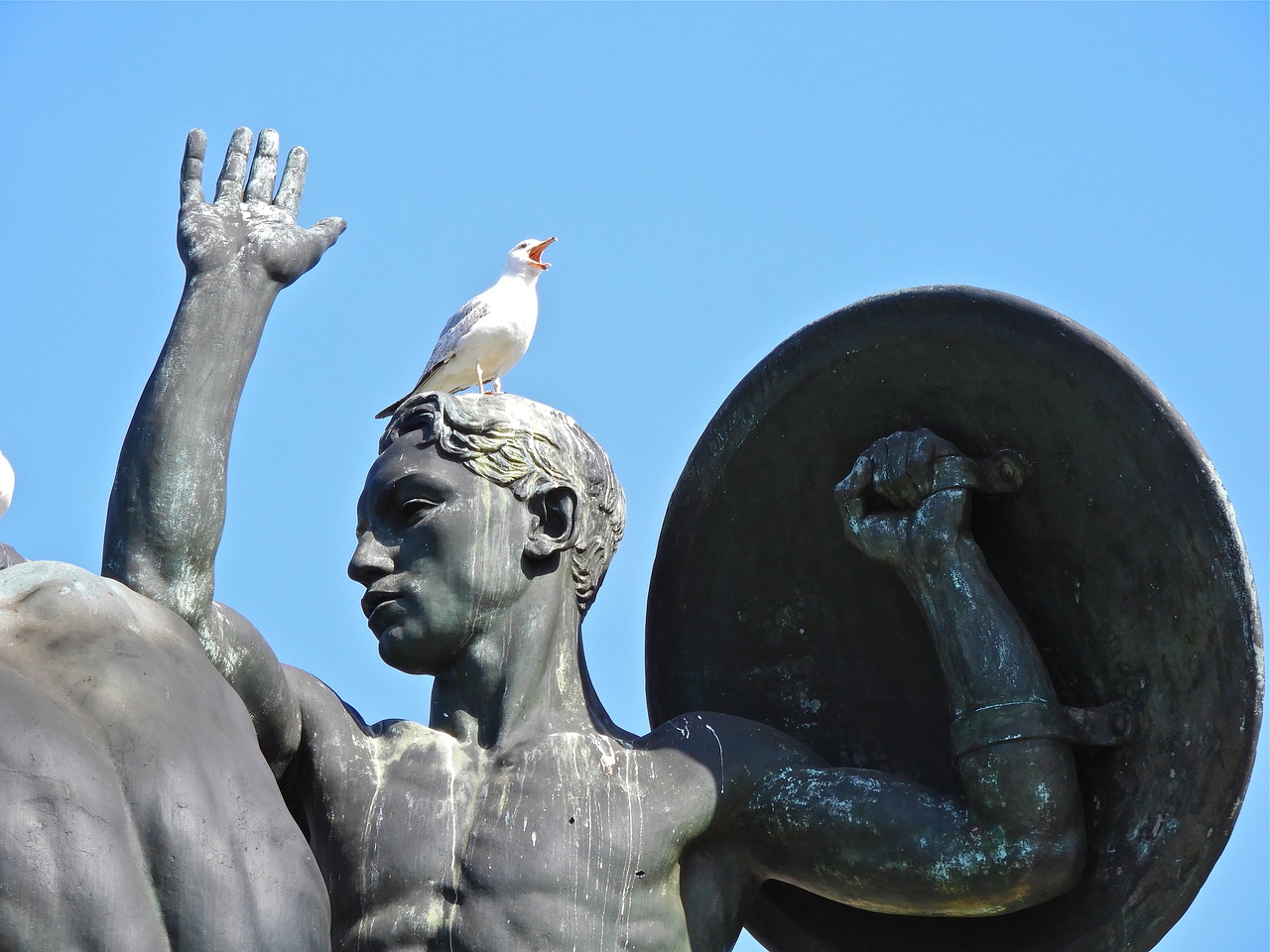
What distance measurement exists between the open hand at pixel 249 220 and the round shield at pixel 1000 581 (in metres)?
1.83

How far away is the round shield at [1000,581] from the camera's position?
28.1 feet

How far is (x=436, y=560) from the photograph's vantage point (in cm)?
909

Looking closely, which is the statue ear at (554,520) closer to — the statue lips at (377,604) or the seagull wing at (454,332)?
the statue lips at (377,604)

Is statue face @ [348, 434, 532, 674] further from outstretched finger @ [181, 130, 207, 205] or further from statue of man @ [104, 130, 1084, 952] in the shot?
outstretched finger @ [181, 130, 207, 205]

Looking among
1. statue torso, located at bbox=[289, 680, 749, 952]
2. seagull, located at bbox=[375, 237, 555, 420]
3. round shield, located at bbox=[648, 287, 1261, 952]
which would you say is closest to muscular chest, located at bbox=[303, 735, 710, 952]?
statue torso, located at bbox=[289, 680, 749, 952]

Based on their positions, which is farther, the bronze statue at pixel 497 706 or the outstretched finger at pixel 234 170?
the outstretched finger at pixel 234 170

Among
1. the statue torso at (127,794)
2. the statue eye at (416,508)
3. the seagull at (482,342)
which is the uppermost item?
the seagull at (482,342)

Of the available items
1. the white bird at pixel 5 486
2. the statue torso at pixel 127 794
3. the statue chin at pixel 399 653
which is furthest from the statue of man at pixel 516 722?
the white bird at pixel 5 486

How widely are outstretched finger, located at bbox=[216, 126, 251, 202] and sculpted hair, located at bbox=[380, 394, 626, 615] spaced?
111 centimetres

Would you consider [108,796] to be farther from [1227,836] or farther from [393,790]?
[1227,836]

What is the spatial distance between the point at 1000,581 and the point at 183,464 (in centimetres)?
294

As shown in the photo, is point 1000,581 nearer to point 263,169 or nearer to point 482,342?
point 263,169

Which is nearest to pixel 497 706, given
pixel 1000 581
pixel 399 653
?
pixel 399 653

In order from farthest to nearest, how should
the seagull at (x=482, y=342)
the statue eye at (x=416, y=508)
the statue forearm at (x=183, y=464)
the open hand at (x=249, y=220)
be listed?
the seagull at (x=482, y=342), the statue eye at (x=416, y=508), the open hand at (x=249, y=220), the statue forearm at (x=183, y=464)
